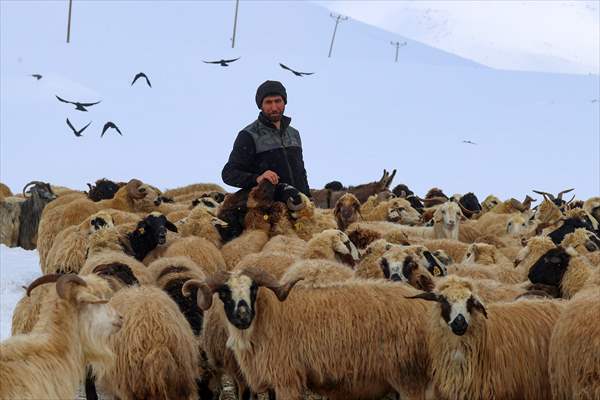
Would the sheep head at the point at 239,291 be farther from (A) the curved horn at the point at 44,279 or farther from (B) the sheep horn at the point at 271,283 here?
(A) the curved horn at the point at 44,279

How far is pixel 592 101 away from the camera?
53.6 m

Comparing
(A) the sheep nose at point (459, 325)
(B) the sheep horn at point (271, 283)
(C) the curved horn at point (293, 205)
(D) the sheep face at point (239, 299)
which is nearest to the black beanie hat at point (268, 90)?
(C) the curved horn at point (293, 205)

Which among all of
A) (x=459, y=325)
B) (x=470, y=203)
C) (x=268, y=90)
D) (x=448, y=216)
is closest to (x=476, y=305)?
(x=459, y=325)

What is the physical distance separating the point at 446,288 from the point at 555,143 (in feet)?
134

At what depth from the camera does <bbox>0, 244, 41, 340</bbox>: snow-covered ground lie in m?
10.8

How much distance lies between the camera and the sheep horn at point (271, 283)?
22.2 feet

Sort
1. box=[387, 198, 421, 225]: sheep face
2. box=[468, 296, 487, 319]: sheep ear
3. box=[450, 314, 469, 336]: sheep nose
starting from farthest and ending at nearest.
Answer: box=[387, 198, 421, 225]: sheep face, box=[468, 296, 487, 319]: sheep ear, box=[450, 314, 469, 336]: sheep nose

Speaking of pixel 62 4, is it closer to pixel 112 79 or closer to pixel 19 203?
pixel 112 79

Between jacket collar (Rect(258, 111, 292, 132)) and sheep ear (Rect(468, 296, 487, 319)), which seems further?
jacket collar (Rect(258, 111, 292, 132))

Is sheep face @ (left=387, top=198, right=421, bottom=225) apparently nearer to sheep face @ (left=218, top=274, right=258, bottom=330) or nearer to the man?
the man

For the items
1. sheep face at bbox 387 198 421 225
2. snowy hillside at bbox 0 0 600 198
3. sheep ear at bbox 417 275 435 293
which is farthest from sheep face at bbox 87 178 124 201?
Answer: snowy hillside at bbox 0 0 600 198

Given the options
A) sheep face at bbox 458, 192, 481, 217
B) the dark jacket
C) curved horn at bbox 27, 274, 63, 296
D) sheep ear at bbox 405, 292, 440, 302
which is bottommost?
sheep face at bbox 458, 192, 481, 217

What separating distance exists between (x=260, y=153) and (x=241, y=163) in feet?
0.73

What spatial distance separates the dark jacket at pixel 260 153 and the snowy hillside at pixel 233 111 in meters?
23.4
